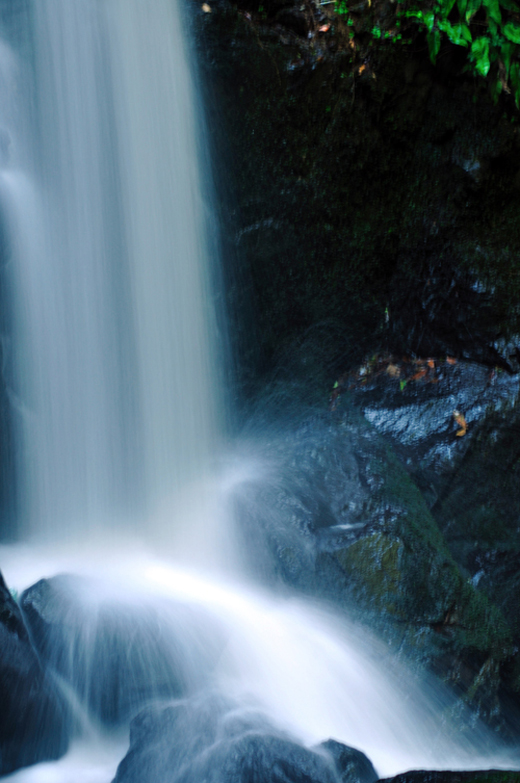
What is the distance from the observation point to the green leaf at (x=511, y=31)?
4.05 metres

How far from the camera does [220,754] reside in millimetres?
2467

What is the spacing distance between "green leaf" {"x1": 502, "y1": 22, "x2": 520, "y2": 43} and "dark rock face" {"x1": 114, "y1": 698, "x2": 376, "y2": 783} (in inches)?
180

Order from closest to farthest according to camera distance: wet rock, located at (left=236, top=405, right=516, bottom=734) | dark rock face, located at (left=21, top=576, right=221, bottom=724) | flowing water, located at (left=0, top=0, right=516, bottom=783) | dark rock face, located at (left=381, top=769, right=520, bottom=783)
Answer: dark rock face, located at (left=381, top=769, right=520, bottom=783)
dark rock face, located at (left=21, top=576, right=221, bottom=724)
wet rock, located at (left=236, top=405, right=516, bottom=734)
flowing water, located at (left=0, top=0, right=516, bottom=783)

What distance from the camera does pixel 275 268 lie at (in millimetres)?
4688

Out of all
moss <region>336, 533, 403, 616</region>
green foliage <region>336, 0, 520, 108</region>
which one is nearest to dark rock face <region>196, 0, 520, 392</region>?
green foliage <region>336, 0, 520, 108</region>

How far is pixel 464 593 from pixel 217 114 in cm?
390

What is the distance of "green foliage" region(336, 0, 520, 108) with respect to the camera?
4031mm

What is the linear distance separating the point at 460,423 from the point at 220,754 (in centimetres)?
263

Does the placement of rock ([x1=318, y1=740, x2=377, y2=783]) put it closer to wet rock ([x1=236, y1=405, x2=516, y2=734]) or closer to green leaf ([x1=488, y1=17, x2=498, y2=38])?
wet rock ([x1=236, y1=405, x2=516, y2=734])

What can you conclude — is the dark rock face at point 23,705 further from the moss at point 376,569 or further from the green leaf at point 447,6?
the green leaf at point 447,6

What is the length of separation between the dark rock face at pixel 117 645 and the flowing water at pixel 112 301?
1.94 ft

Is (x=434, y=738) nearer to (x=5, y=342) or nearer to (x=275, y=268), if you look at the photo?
(x=275, y=268)

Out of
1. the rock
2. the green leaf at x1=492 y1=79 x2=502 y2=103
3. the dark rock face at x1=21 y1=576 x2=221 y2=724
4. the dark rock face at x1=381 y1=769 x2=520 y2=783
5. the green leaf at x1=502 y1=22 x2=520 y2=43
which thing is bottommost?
the dark rock face at x1=381 y1=769 x2=520 y2=783

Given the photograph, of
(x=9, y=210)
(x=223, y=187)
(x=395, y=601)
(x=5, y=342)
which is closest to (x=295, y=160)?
(x=223, y=187)
